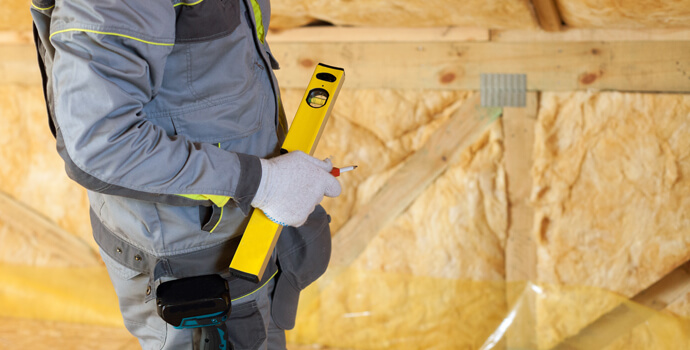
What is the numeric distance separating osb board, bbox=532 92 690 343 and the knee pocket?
4.43 ft

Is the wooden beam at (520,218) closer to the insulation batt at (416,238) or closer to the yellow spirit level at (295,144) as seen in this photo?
the insulation batt at (416,238)

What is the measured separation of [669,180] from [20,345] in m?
2.66

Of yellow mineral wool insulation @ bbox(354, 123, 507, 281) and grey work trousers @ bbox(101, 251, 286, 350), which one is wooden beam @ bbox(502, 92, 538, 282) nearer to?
yellow mineral wool insulation @ bbox(354, 123, 507, 281)

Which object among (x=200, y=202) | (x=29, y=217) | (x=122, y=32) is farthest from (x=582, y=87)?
(x=29, y=217)

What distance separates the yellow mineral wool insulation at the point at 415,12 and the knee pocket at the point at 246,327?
1293 mm

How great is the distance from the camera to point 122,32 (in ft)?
2.87

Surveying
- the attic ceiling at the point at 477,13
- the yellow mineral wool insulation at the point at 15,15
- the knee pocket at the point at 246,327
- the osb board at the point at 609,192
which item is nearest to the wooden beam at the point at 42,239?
the yellow mineral wool insulation at the point at 15,15

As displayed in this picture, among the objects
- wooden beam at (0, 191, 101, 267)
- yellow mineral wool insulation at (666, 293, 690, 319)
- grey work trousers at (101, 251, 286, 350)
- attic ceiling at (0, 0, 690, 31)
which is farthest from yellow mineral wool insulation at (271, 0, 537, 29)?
wooden beam at (0, 191, 101, 267)

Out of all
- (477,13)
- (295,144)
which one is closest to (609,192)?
(477,13)

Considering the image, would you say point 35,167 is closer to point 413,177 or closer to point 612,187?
point 413,177

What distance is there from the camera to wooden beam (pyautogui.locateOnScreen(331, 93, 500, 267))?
7.23 feet

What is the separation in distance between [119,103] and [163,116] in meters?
0.15

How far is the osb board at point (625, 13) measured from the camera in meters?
1.82

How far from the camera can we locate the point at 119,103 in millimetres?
885
